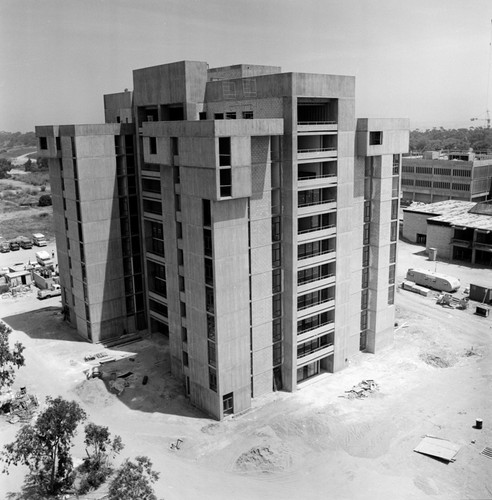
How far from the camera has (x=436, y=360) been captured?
5284 cm

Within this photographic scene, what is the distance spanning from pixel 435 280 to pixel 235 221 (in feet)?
149

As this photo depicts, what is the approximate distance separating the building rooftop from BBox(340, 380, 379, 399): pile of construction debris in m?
49.1

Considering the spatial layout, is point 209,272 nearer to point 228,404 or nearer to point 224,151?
point 224,151

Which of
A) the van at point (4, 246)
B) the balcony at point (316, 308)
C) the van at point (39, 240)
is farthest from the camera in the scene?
the van at point (39, 240)

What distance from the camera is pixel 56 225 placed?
63.5 m

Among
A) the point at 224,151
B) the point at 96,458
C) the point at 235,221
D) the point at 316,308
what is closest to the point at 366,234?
the point at 316,308

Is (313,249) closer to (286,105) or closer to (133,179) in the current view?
(286,105)

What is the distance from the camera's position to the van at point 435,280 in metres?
74.4

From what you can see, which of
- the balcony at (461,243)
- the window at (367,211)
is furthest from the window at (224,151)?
the balcony at (461,243)

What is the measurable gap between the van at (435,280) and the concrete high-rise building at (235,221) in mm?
22666

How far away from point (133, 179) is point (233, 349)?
87.6ft

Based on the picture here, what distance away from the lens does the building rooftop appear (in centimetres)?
8971

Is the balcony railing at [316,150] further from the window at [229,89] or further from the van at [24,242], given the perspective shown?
the van at [24,242]

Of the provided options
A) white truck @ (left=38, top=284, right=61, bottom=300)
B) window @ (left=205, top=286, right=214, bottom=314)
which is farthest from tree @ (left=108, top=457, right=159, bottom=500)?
white truck @ (left=38, top=284, right=61, bottom=300)
